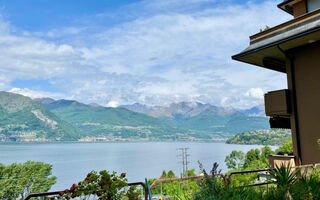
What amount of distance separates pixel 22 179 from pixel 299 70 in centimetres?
5522

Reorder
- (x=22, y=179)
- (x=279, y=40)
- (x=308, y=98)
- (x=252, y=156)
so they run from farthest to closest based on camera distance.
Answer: (x=252, y=156)
(x=22, y=179)
(x=308, y=98)
(x=279, y=40)

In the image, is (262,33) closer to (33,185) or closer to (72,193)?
(72,193)

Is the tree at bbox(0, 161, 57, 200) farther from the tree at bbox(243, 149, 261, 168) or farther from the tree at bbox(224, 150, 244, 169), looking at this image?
the tree at bbox(224, 150, 244, 169)

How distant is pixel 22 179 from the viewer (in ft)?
177

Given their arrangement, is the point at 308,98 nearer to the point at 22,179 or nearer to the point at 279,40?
the point at 279,40

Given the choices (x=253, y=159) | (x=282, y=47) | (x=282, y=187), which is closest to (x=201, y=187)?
(x=282, y=187)

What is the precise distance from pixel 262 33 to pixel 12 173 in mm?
54957

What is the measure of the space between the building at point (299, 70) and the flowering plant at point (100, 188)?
8773mm

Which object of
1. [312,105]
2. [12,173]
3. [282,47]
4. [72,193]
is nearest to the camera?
[72,193]

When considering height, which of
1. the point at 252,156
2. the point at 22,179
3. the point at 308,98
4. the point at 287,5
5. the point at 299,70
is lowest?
the point at 22,179

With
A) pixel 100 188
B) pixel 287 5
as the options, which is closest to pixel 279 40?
pixel 287 5

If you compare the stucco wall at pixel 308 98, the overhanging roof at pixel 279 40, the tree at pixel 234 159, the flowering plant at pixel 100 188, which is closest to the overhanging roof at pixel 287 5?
the overhanging roof at pixel 279 40

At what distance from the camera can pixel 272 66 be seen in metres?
14.6

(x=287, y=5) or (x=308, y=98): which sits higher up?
(x=287, y=5)
